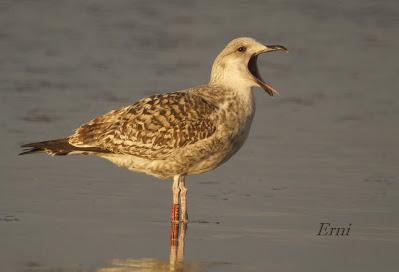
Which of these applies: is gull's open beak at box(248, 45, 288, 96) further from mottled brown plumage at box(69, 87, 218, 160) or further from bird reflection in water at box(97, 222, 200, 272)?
bird reflection in water at box(97, 222, 200, 272)

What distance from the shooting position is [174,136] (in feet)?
36.0

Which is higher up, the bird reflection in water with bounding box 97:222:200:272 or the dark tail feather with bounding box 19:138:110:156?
the dark tail feather with bounding box 19:138:110:156

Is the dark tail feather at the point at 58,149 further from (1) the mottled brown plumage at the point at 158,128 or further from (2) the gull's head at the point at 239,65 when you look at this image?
(2) the gull's head at the point at 239,65

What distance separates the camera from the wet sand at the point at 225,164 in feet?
31.4

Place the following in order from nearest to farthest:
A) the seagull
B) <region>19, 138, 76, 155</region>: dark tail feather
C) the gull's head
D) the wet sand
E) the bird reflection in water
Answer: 1. the bird reflection in water
2. the wet sand
3. the seagull
4. <region>19, 138, 76, 155</region>: dark tail feather
5. the gull's head

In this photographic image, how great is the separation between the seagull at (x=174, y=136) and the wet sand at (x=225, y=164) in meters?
0.38

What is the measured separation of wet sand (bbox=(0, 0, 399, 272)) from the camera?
9.57 meters

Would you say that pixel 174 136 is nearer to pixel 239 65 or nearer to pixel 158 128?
pixel 158 128

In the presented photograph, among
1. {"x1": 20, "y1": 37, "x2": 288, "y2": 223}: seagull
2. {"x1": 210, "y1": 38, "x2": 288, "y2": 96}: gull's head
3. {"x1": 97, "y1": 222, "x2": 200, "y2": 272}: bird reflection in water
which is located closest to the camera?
{"x1": 97, "y1": 222, "x2": 200, "y2": 272}: bird reflection in water

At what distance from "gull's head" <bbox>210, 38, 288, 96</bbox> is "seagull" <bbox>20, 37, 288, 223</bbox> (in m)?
0.17

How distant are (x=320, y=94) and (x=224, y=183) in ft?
14.7

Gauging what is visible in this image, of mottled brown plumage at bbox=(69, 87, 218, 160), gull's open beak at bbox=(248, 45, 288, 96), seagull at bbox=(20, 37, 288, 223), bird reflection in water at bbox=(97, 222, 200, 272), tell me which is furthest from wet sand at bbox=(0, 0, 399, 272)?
gull's open beak at bbox=(248, 45, 288, 96)

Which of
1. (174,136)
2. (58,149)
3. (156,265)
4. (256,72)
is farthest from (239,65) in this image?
(156,265)

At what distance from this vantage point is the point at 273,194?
11.4 metres
